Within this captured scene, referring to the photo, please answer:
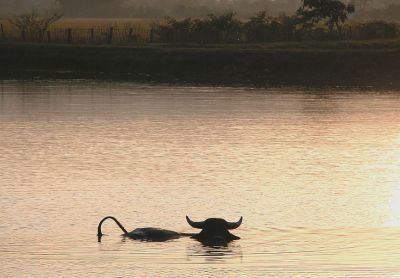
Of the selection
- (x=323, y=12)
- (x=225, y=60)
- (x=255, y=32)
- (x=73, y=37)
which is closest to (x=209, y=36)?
(x=255, y=32)

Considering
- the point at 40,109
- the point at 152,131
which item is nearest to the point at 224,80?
the point at 40,109

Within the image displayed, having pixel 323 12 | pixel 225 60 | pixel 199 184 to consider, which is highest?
pixel 323 12

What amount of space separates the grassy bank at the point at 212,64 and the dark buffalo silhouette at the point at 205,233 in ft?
141

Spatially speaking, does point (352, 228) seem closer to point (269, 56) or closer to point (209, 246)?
point (209, 246)

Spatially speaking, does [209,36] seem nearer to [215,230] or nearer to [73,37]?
[73,37]

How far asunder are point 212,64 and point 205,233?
155 ft

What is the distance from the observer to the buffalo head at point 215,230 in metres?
22.6

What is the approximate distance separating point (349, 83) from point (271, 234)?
145ft

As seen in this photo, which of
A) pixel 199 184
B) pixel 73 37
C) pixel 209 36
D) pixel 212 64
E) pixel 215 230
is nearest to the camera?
pixel 215 230

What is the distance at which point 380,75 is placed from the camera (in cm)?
6950

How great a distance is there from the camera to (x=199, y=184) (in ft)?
96.3

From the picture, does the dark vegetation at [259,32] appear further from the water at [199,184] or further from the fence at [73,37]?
the water at [199,184]

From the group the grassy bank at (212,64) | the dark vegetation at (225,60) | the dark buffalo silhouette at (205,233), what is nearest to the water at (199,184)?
the dark buffalo silhouette at (205,233)

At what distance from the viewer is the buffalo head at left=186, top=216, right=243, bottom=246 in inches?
888
